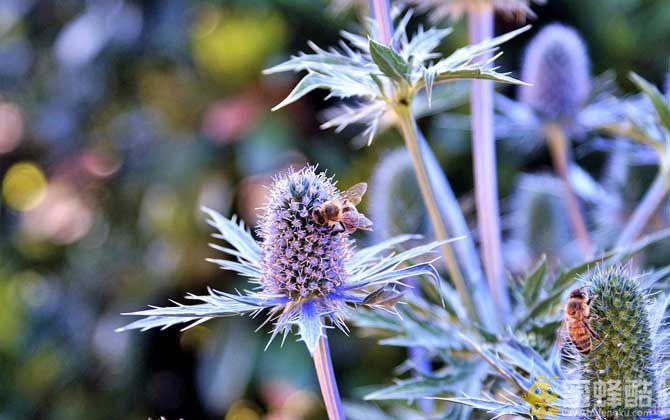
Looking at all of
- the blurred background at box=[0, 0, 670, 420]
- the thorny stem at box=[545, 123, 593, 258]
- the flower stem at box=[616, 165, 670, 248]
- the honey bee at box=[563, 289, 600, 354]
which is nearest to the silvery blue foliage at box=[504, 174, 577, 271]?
the thorny stem at box=[545, 123, 593, 258]

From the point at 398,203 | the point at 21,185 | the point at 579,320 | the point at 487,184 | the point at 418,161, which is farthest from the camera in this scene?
the point at 21,185

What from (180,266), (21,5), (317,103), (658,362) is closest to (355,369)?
(180,266)

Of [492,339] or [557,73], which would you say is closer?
[492,339]

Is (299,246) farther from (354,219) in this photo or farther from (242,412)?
(242,412)

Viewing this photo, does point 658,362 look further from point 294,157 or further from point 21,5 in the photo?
point 21,5

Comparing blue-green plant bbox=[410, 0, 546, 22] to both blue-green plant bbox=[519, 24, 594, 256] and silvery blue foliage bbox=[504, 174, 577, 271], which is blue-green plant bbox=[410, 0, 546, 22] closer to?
blue-green plant bbox=[519, 24, 594, 256]

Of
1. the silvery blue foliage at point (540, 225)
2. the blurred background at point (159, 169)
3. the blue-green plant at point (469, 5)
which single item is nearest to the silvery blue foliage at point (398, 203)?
the silvery blue foliage at point (540, 225)

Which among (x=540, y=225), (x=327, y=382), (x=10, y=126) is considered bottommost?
(x=327, y=382)

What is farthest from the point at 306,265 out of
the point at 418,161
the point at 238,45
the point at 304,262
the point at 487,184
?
the point at 238,45
